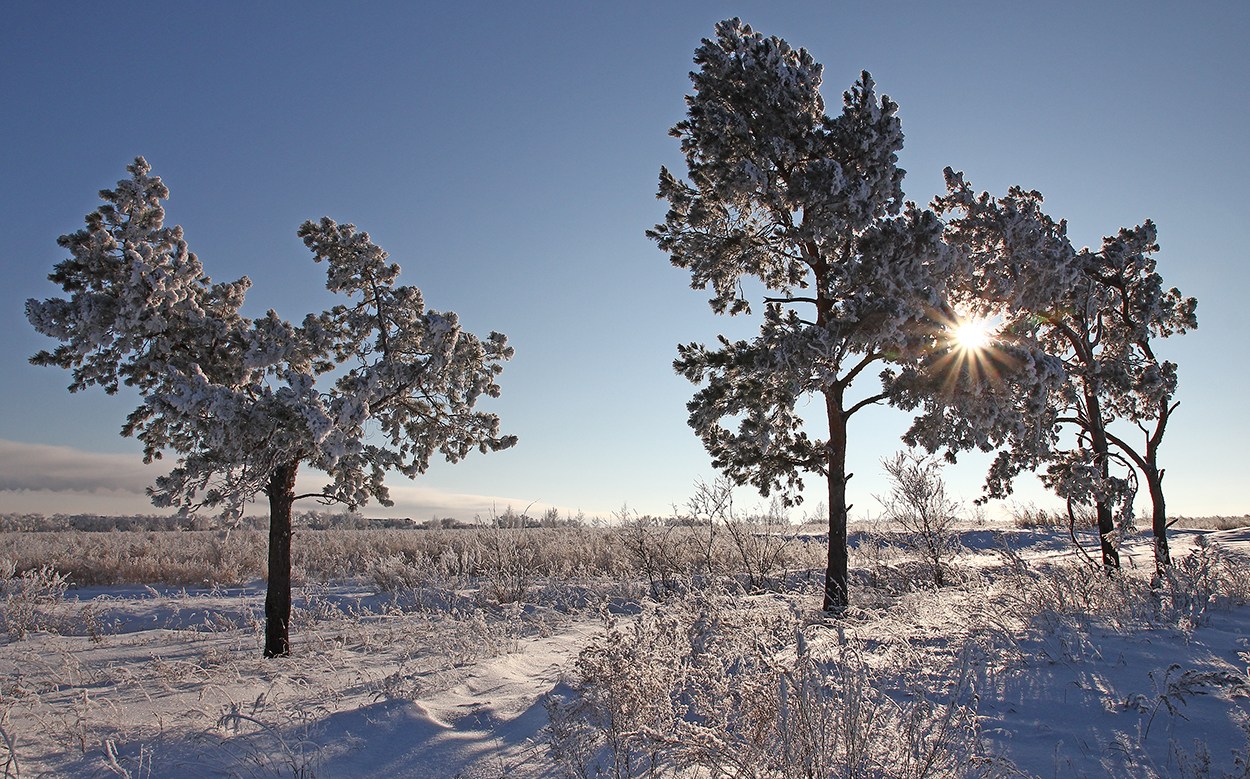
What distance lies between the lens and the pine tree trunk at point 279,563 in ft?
27.2

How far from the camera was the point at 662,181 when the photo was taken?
41.9 ft

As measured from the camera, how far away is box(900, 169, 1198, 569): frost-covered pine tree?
1230 centimetres

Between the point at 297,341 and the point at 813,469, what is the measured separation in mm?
8790

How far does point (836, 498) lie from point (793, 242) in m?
4.84

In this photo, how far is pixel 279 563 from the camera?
8445 millimetres

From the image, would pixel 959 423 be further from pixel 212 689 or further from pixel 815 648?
pixel 212 689

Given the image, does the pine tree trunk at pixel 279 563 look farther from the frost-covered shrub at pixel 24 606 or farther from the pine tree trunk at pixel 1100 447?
the pine tree trunk at pixel 1100 447

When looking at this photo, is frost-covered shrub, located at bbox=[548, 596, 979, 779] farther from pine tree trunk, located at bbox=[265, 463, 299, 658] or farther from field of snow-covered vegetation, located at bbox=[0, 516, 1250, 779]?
pine tree trunk, located at bbox=[265, 463, 299, 658]

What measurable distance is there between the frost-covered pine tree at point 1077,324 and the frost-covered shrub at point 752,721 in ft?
27.5

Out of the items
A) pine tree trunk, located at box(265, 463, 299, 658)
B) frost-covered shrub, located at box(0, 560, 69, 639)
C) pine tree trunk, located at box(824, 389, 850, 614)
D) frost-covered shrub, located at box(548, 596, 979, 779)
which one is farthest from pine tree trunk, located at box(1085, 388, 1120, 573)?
frost-covered shrub, located at box(0, 560, 69, 639)

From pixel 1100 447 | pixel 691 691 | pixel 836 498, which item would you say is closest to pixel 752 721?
pixel 691 691

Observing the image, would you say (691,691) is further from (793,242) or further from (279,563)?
(793,242)

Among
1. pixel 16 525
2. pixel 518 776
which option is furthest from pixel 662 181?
pixel 16 525

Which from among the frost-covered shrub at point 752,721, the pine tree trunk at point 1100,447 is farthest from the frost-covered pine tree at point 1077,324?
the frost-covered shrub at point 752,721
